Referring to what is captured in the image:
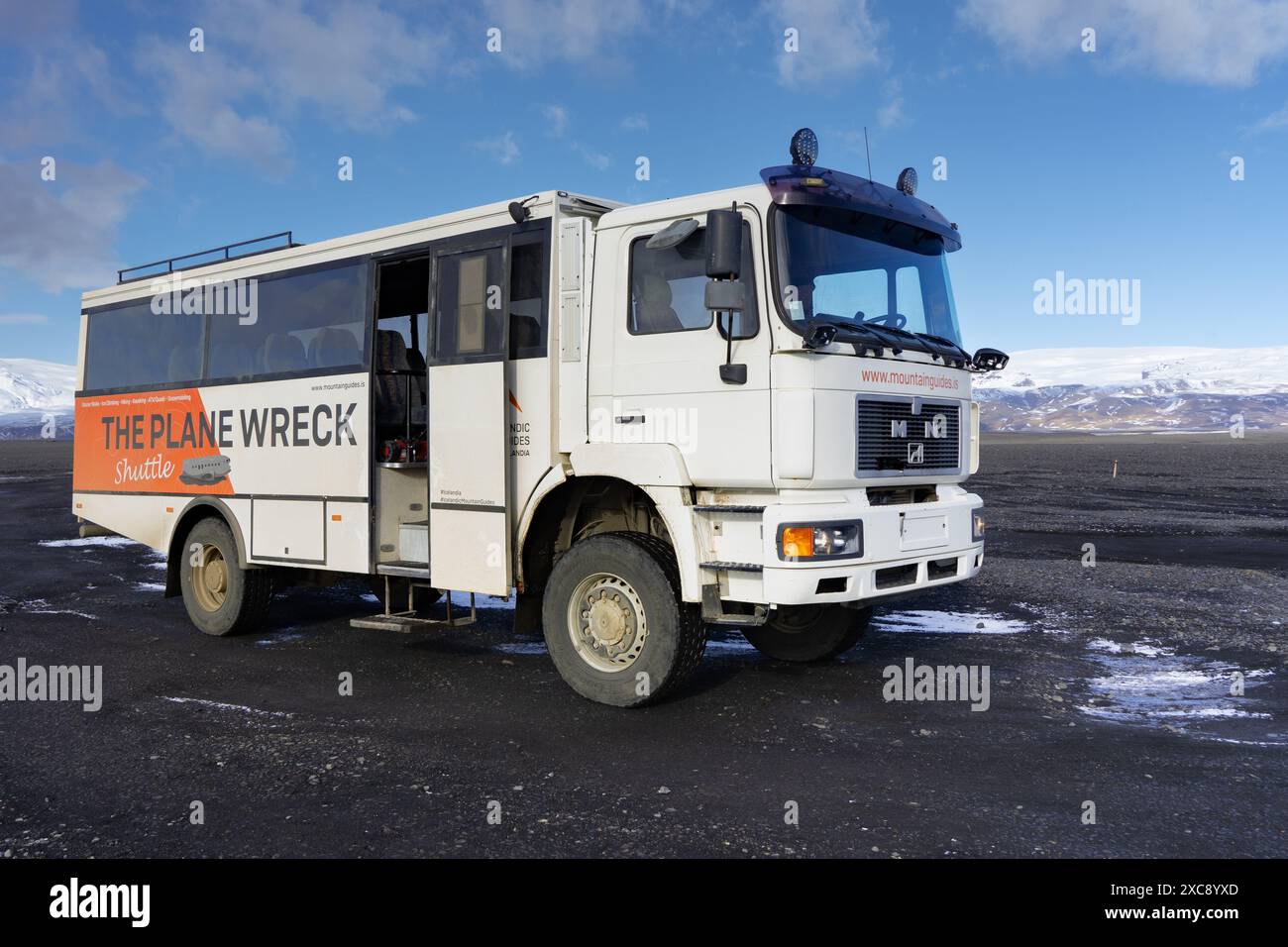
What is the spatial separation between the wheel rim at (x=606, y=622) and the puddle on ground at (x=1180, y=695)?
9.45ft

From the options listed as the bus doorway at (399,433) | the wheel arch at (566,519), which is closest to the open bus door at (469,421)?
the wheel arch at (566,519)

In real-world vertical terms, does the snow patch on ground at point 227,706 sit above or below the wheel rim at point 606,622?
below

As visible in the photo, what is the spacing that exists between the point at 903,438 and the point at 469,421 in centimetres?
299

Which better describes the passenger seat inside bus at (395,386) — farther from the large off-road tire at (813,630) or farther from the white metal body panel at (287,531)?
the large off-road tire at (813,630)

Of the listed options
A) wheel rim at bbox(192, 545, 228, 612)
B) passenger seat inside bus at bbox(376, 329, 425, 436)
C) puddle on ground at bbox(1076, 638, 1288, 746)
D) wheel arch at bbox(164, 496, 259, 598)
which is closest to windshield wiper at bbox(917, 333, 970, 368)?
puddle on ground at bbox(1076, 638, 1288, 746)

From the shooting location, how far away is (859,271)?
651 cm

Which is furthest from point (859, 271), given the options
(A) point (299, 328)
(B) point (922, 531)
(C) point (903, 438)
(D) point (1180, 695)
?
(A) point (299, 328)

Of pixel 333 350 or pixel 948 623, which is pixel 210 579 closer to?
pixel 333 350

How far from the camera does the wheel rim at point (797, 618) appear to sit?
7695 millimetres

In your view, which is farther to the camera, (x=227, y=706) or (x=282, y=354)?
(x=282, y=354)

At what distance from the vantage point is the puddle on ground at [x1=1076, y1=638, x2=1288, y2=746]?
19.7 feet

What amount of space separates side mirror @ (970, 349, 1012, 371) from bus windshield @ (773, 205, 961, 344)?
24 centimetres

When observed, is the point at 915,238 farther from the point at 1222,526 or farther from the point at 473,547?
the point at 1222,526

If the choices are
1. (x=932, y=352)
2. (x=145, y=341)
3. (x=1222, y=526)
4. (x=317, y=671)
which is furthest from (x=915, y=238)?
(x=1222, y=526)
